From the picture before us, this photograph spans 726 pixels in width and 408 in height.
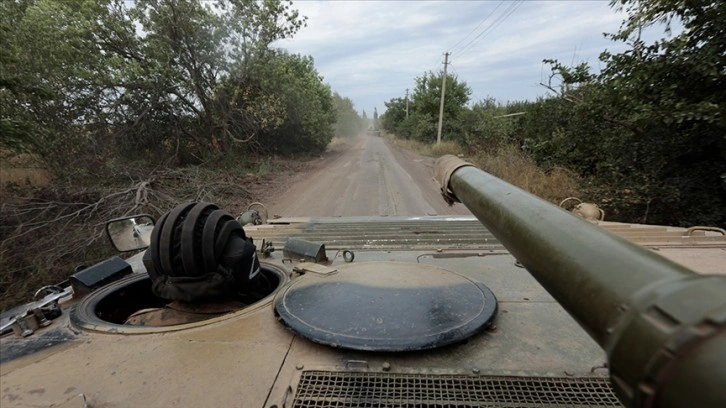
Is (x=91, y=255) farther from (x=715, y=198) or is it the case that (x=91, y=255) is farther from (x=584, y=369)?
(x=715, y=198)

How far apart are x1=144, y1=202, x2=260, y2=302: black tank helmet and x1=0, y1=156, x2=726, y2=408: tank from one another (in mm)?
184

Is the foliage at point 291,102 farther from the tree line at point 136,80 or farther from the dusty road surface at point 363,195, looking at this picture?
the dusty road surface at point 363,195

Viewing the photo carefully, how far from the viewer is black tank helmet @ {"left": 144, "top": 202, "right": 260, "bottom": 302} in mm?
1930

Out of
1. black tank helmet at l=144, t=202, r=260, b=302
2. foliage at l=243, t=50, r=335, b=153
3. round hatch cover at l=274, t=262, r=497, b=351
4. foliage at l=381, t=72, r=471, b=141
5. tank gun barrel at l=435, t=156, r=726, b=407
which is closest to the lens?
tank gun barrel at l=435, t=156, r=726, b=407

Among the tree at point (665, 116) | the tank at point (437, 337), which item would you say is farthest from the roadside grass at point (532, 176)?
the tank at point (437, 337)

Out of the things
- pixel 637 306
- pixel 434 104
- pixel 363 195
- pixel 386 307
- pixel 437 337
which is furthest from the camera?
pixel 434 104

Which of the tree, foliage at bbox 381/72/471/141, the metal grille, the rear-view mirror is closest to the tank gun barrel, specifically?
the metal grille

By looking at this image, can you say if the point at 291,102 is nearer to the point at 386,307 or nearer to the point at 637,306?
the point at 386,307

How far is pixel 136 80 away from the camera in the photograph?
12.7m

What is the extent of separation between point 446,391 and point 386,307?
52 centimetres

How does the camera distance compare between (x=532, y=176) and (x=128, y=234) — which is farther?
(x=532, y=176)

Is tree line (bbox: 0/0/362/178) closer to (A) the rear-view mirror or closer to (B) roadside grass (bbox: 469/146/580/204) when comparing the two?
(A) the rear-view mirror

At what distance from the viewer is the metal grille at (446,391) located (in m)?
1.32

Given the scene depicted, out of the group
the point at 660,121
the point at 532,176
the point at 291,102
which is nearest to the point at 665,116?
the point at 660,121
